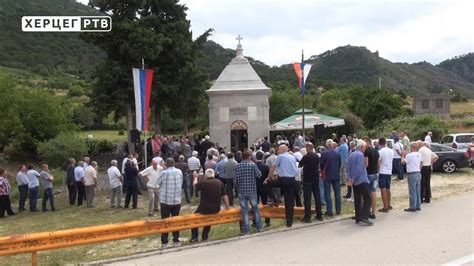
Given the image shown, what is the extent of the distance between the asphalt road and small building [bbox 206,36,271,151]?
1615 cm

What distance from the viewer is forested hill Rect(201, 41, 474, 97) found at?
98500mm

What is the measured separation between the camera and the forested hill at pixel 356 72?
98.5 meters

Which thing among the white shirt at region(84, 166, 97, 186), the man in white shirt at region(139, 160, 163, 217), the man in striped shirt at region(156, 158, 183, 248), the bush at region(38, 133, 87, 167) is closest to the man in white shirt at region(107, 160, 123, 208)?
the white shirt at region(84, 166, 97, 186)

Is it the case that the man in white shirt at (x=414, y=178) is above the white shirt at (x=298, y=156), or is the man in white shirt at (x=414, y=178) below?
below

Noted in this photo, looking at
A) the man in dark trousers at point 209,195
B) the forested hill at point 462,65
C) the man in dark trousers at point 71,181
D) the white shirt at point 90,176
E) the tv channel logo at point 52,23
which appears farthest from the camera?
the forested hill at point 462,65

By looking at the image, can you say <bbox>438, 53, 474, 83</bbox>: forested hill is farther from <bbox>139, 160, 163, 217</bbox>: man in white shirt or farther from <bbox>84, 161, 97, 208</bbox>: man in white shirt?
<bbox>139, 160, 163, 217</bbox>: man in white shirt

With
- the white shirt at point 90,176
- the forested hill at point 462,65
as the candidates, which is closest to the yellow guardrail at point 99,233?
Result: the white shirt at point 90,176

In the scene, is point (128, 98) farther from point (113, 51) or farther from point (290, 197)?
point (290, 197)

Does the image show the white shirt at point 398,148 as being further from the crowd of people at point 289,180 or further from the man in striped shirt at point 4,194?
the man in striped shirt at point 4,194

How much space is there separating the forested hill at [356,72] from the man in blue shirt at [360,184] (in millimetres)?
78781

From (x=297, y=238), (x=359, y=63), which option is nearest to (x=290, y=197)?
(x=297, y=238)

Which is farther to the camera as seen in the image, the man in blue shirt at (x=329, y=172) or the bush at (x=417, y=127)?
the bush at (x=417, y=127)

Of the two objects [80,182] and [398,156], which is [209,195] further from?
[398,156]

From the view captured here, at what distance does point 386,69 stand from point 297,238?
121814mm
